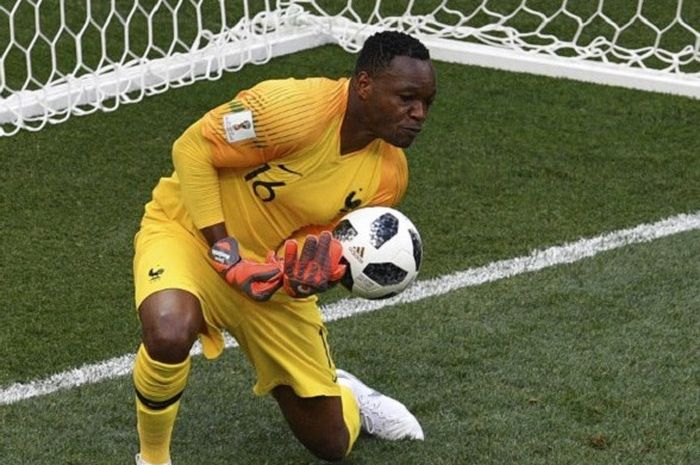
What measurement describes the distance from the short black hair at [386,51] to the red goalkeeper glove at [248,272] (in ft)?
2.08

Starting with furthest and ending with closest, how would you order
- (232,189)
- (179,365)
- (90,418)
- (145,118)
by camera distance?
(145,118) < (90,418) < (232,189) < (179,365)

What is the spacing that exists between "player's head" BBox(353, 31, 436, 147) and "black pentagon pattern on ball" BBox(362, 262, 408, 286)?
0.36m

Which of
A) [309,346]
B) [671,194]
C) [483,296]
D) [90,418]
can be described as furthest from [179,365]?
[671,194]

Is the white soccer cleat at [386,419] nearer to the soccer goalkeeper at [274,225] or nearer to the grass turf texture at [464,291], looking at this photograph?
the grass turf texture at [464,291]

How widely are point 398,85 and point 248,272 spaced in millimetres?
693

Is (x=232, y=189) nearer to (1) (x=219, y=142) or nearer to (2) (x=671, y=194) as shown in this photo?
(1) (x=219, y=142)

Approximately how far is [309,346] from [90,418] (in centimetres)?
87

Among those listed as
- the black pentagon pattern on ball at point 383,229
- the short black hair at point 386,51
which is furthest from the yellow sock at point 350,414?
the short black hair at point 386,51

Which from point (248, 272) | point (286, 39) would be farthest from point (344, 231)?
point (286, 39)

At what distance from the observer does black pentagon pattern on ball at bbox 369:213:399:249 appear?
15.6ft

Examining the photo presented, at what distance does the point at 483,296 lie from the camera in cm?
664

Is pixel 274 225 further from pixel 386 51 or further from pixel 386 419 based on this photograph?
pixel 386 419

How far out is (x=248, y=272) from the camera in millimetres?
4688

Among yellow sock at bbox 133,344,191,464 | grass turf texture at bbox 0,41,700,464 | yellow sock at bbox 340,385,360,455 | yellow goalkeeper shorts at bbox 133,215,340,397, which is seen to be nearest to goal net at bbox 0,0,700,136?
grass turf texture at bbox 0,41,700,464
